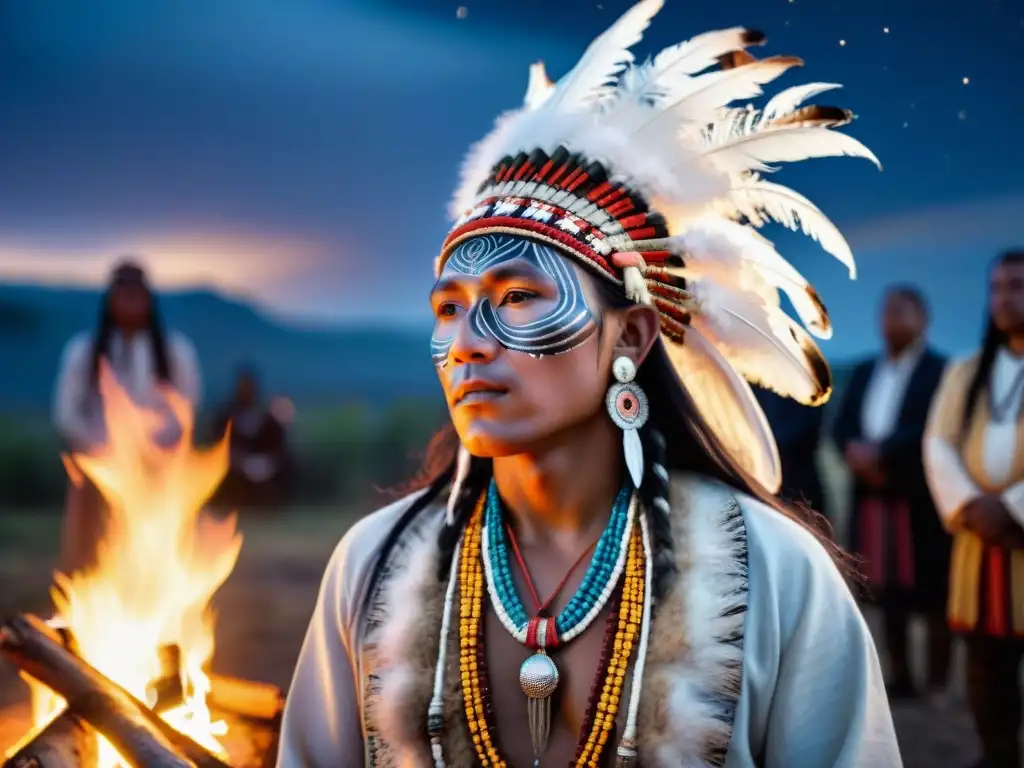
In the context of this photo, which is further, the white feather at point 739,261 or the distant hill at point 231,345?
the distant hill at point 231,345

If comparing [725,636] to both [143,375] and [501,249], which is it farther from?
[143,375]

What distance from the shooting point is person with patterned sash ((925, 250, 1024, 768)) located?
12.6ft

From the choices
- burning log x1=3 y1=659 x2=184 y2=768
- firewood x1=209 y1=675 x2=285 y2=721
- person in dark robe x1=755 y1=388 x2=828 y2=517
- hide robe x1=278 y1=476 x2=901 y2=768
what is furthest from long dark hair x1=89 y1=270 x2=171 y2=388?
hide robe x1=278 y1=476 x2=901 y2=768

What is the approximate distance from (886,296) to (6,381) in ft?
18.5

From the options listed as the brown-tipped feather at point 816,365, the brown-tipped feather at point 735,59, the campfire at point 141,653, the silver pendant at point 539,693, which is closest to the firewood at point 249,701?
the campfire at point 141,653

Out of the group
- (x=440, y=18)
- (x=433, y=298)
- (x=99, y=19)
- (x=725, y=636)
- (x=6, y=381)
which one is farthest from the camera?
(x=6, y=381)

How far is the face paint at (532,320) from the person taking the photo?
184cm

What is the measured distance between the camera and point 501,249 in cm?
191

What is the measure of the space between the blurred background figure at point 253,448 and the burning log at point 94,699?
434 cm

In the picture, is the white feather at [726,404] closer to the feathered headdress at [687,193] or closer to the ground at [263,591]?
the feathered headdress at [687,193]

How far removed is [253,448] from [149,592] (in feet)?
12.8

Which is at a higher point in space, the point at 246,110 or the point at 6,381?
the point at 246,110

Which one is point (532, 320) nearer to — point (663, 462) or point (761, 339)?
point (663, 462)

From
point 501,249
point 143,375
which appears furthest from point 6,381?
point 501,249
